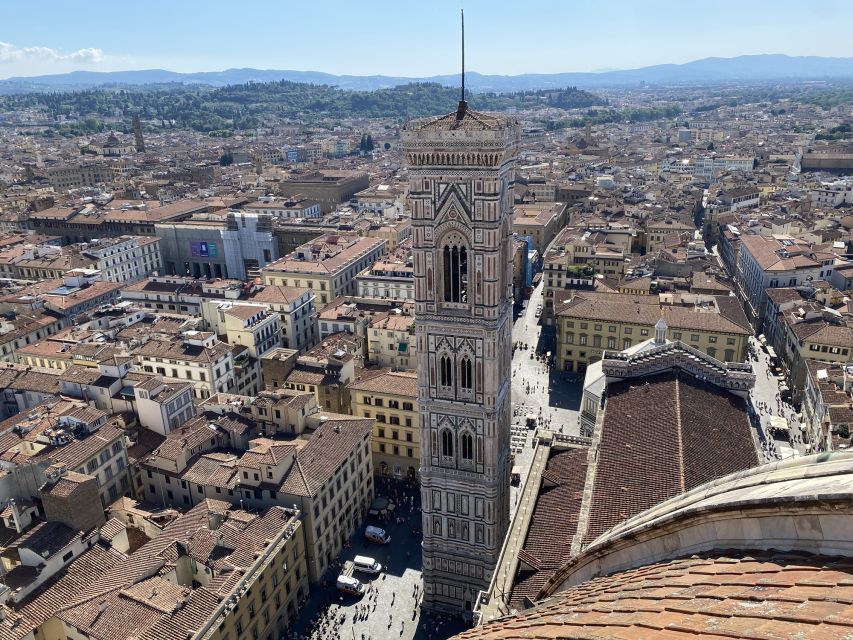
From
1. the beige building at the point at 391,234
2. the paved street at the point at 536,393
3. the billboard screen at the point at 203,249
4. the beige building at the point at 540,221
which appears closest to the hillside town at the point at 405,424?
the paved street at the point at 536,393

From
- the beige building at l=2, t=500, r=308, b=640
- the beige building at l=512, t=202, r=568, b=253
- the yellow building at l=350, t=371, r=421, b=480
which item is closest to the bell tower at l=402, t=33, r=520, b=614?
the beige building at l=2, t=500, r=308, b=640

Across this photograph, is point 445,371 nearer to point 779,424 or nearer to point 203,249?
point 779,424

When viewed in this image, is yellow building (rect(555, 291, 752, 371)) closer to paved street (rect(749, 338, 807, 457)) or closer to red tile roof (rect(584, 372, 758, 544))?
paved street (rect(749, 338, 807, 457))

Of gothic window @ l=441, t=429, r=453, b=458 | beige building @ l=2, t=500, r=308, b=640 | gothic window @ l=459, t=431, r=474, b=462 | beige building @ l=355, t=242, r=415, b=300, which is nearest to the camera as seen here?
beige building @ l=2, t=500, r=308, b=640

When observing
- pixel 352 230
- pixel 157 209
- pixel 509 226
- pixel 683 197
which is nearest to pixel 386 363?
pixel 509 226

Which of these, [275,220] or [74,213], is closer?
[275,220]

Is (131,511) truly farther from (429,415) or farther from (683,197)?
(683,197)

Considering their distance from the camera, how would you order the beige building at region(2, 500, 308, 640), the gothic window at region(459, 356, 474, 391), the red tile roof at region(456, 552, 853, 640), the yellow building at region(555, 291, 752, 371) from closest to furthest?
the red tile roof at region(456, 552, 853, 640)
the beige building at region(2, 500, 308, 640)
the gothic window at region(459, 356, 474, 391)
the yellow building at region(555, 291, 752, 371)
